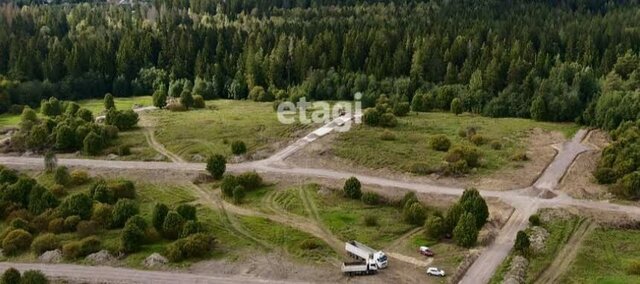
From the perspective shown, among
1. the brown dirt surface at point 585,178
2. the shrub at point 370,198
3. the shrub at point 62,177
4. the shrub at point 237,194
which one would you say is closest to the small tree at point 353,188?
the shrub at point 370,198

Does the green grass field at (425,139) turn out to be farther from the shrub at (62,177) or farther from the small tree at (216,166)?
the shrub at (62,177)

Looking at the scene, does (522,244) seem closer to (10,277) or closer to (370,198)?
(370,198)

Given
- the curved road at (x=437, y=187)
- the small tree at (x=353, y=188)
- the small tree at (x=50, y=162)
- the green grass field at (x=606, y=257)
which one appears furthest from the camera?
the small tree at (x=50, y=162)

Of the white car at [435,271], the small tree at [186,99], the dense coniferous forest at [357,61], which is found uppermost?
the dense coniferous forest at [357,61]

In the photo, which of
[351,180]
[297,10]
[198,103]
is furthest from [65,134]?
[297,10]

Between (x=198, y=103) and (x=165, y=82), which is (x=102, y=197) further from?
(x=165, y=82)

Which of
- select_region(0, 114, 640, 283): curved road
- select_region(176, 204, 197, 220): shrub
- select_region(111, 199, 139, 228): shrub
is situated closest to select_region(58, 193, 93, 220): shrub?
select_region(111, 199, 139, 228): shrub
